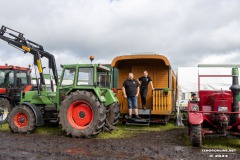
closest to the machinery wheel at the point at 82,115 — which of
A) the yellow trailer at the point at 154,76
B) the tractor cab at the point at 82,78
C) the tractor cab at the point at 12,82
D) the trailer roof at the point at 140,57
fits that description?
the tractor cab at the point at 82,78

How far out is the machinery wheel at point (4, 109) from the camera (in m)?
10.1

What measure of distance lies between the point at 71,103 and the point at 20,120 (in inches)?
70.2

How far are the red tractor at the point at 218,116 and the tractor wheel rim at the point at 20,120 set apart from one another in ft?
15.5

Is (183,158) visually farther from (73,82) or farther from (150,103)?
(150,103)

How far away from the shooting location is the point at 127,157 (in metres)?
5.50

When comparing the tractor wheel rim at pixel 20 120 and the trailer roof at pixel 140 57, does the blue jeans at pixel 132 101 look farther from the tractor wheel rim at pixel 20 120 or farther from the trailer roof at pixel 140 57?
the tractor wheel rim at pixel 20 120

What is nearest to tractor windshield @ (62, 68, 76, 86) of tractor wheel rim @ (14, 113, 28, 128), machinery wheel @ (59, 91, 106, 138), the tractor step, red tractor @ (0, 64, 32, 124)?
machinery wheel @ (59, 91, 106, 138)

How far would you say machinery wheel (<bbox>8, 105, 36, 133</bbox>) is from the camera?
812cm

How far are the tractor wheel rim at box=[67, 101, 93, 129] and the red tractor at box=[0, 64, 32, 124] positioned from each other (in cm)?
372

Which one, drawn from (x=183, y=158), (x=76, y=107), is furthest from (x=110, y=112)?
(x=183, y=158)

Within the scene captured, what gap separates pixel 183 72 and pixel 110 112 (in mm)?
7233

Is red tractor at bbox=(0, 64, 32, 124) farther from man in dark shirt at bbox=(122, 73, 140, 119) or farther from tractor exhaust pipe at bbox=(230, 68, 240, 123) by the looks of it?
tractor exhaust pipe at bbox=(230, 68, 240, 123)

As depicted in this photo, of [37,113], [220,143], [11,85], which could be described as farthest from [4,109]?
[220,143]

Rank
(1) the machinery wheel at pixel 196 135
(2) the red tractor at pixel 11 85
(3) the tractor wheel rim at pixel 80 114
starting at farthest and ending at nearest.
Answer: (2) the red tractor at pixel 11 85
(3) the tractor wheel rim at pixel 80 114
(1) the machinery wheel at pixel 196 135
